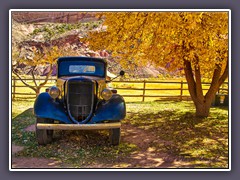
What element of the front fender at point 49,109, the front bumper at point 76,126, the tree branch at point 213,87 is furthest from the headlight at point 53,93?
the tree branch at point 213,87

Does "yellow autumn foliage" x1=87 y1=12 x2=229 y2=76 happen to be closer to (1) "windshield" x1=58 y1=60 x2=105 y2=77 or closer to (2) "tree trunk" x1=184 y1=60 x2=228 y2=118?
(2) "tree trunk" x1=184 y1=60 x2=228 y2=118

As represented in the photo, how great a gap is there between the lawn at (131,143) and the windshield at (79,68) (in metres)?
0.99

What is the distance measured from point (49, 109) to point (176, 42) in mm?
2723

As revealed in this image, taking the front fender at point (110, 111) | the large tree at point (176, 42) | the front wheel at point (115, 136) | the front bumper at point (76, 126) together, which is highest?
the large tree at point (176, 42)

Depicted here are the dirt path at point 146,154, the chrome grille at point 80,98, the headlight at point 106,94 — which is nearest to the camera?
the dirt path at point 146,154

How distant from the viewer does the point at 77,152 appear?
19.2 ft

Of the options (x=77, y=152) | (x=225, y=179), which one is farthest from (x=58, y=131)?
(x=225, y=179)

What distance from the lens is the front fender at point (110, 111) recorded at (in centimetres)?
586

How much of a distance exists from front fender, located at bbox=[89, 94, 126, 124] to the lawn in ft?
1.75

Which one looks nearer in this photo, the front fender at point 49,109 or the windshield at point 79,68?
the front fender at point 49,109

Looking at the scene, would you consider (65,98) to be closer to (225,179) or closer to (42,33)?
(42,33)

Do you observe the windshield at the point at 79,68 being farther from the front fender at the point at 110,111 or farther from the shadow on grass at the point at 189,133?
the shadow on grass at the point at 189,133

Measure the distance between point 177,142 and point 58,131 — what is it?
215cm
